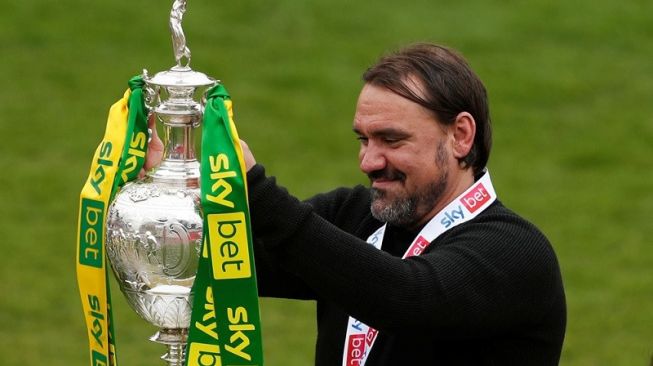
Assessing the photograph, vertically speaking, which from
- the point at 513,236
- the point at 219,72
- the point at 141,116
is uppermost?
the point at 219,72

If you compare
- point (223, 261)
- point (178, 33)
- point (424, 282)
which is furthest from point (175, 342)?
point (178, 33)

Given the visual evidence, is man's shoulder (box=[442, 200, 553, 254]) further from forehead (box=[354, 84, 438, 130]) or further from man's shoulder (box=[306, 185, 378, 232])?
man's shoulder (box=[306, 185, 378, 232])

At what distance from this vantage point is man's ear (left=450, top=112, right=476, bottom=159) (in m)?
4.90

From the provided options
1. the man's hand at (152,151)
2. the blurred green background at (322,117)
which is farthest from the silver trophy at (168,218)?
the blurred green background at (322,117)

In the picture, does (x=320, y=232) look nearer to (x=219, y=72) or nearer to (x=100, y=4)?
(x=219, y=72)

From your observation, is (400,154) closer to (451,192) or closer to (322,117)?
(451,192)

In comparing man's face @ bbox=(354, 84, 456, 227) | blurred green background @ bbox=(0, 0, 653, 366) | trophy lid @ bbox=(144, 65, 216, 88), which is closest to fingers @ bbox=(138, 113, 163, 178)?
trophy lid @ bbox=(144, 65, 216, 88)

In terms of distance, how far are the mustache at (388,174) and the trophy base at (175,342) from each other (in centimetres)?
66

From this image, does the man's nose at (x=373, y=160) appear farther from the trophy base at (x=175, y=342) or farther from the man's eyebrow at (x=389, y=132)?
the trophy base at (x=175, y=342)

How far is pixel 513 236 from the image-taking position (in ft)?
15.7

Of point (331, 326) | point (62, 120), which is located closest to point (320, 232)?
point (331, 326)

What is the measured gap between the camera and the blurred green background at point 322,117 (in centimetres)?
1086

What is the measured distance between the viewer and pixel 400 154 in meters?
4.77

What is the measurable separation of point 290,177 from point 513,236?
25.3 ft
